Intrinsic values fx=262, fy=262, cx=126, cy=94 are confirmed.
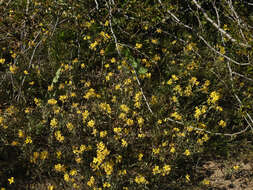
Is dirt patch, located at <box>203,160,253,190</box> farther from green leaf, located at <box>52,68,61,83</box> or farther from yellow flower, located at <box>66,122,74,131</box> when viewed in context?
green leaf, located at <box>52,68,61,83</box>

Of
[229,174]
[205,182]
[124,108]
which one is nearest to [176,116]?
[124,108]

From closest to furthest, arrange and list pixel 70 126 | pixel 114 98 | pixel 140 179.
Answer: pixel 140 179
pixel 70 126
pixel 114 98

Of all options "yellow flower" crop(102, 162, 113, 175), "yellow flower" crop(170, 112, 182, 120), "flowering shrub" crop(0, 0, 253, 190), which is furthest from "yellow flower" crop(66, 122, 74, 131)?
"yellow flower" crop(170, 112, 182, 120)

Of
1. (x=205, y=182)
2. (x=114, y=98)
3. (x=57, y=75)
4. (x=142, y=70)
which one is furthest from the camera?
(x=142, y=70)

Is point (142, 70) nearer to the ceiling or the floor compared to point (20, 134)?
nearer to the ceiling

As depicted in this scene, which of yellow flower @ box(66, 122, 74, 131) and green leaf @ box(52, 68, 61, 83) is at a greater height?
green leaf @ box(52, 68, 61, 83)

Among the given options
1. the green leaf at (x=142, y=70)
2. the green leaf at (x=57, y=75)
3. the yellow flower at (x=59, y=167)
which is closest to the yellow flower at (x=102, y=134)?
the yellow flower at (x=59, y=167)

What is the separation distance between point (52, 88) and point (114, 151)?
1.21 metres

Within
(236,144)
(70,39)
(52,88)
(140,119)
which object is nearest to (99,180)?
(140,119)

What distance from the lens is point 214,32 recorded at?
14.4ft

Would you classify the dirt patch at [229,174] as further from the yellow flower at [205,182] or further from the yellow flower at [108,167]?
the yellow flower at [108,167]

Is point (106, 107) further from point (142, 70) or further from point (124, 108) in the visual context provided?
point (142, 70)

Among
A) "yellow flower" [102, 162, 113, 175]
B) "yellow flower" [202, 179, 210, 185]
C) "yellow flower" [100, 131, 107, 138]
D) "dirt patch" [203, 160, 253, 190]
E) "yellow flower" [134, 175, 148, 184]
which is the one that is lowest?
"dirt patch" [203, 160, 253, 190]

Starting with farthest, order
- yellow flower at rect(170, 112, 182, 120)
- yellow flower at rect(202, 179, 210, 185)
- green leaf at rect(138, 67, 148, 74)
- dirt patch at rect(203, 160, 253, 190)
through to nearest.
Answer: green leaf at rect(138, 67, 148, 74) → yellow flower at rect(170, 112, 182, 120) → dirt patch at rect(203, 160, 253, 190) → yellow flower at rect(202, 179, 210, 185)
